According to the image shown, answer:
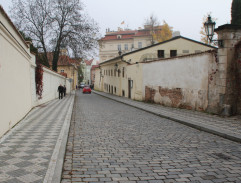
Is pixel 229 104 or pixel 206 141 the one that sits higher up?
pixel 229 104

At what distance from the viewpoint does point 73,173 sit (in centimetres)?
438

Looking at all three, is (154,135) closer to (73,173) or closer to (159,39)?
(73,173)

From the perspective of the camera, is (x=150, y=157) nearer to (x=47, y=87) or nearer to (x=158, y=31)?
(x=47, y=87)

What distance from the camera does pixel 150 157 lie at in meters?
5.30

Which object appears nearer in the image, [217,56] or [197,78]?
[217,56]

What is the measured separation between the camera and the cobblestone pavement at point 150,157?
166 inches

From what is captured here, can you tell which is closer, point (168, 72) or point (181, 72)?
point (181, 72)

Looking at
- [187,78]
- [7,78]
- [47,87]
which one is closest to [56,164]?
[7,78]

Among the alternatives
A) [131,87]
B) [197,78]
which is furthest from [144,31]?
[197,78]

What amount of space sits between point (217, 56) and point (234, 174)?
7.83 metres

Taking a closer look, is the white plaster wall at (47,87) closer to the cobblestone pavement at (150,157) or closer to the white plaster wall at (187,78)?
the white plaster wall at (187,78)

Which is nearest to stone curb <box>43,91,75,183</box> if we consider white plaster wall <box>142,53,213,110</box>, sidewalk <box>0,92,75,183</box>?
sidewalk <box>0,92,75,183</box>

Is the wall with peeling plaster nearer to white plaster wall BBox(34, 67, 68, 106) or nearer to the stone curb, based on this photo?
the stone curb

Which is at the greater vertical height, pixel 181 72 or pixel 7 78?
pixel 181 72
